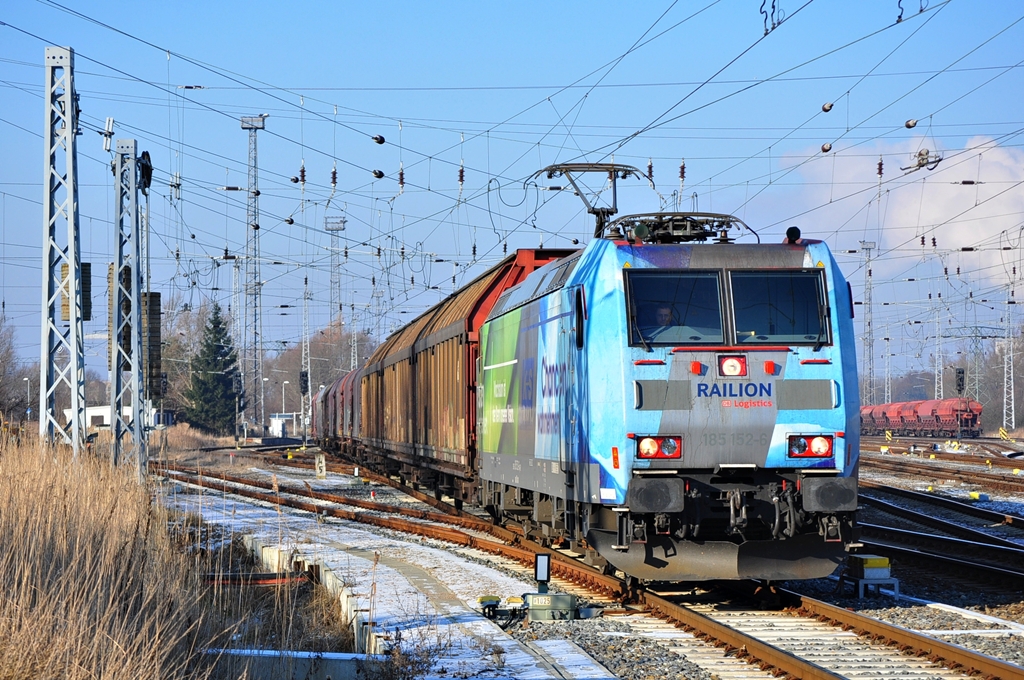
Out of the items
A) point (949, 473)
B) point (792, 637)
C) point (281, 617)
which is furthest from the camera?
point (949, 473)

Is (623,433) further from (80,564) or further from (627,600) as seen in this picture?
(80,564)

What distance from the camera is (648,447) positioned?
32.9ft

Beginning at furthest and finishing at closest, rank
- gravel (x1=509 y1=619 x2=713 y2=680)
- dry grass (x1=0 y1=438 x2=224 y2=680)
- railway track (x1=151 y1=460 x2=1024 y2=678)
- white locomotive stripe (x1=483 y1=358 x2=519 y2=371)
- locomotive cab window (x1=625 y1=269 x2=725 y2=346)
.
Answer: white locomotive stripe (x1=483 y1=358 x2=519 y2=371)
locomotive cab window (x1=625 y1=269 x2=725 y2=346)
gravel (x1=509 y1=619 x2=713 y2=680)
railway track (x1=151 y1=460 x2=1024 y2=678)
dry grass (x1=0 y1=438 x2=224 y2=680)

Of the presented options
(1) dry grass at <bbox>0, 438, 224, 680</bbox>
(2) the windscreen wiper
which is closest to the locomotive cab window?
(2) the windscreen wiper

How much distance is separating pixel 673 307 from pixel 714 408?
1.03 m

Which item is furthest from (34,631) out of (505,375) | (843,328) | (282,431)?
(282,431)

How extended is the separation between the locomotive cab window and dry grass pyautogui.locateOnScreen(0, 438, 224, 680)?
4.58 meters

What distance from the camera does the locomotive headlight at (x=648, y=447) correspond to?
1002 centimetres

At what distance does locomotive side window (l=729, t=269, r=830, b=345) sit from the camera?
1033 centimetres

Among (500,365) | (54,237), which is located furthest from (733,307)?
(54,237)

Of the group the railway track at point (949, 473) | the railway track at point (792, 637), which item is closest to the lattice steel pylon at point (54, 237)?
the railway track at point (792, 637)

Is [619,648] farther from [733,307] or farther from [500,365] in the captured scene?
[500,365]

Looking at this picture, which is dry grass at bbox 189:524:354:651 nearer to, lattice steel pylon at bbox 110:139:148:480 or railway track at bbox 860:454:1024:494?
lattice steel pylon at bbox 110:139:148:480

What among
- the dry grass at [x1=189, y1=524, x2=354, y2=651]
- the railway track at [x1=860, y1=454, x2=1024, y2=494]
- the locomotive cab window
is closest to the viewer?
the dry grass at [x1=189, y1=524, x2=354, y2=651]
